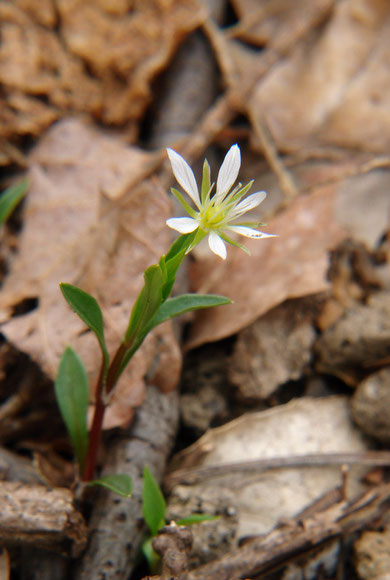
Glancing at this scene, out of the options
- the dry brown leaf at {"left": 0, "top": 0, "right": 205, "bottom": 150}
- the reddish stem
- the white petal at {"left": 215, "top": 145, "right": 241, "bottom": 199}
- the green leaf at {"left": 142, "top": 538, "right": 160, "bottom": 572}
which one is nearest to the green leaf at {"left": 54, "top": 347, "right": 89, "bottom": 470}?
the reddish stem

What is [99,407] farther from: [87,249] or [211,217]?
[87,249]

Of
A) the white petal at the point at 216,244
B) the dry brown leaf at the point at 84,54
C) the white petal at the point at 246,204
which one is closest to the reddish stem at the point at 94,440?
the white petal at the point at 216,244

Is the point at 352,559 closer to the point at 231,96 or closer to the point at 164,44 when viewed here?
the point at 231,96

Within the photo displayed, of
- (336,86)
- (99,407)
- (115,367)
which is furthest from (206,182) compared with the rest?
(336,86)

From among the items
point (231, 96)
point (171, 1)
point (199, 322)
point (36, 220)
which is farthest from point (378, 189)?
point (36, 220)

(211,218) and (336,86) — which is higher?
(211,218)

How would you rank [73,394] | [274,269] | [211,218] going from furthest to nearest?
[274,269]
[73,394]
[211,218]
